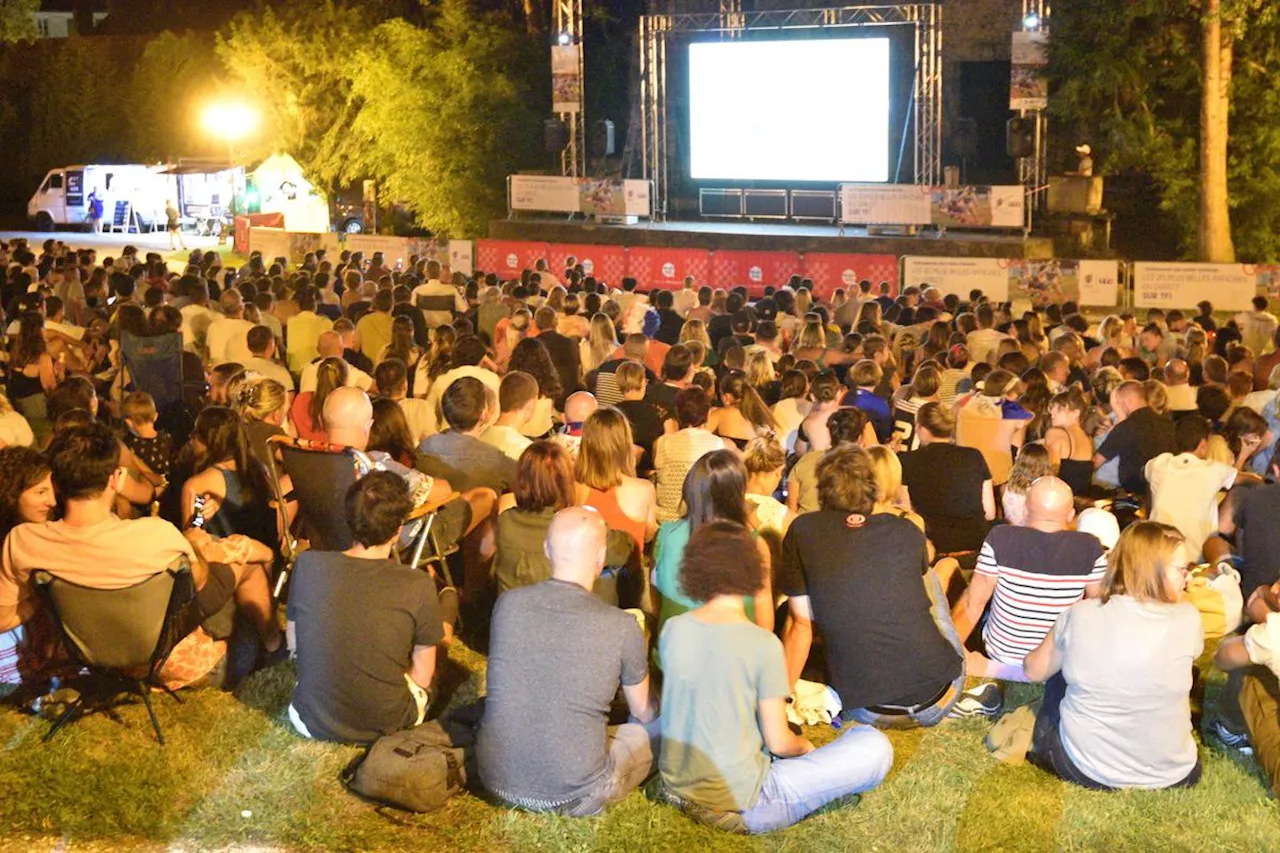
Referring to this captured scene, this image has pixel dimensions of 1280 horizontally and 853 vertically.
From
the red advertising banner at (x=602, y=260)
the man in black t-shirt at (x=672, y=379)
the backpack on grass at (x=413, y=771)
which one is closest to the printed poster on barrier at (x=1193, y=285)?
the red advertising banner at (x=602, y=260)

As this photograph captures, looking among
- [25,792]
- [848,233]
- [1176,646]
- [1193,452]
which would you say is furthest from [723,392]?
[848,233]

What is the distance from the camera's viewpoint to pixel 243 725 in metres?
5.87

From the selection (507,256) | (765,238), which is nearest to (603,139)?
(507,256)

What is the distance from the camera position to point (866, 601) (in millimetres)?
5441

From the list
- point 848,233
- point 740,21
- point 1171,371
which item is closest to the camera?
point 1171,371

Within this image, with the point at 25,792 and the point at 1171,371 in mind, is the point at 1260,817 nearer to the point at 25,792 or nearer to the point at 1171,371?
the point at 25,792

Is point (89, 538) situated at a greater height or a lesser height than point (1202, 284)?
lesser

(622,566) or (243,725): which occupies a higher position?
(622,566)

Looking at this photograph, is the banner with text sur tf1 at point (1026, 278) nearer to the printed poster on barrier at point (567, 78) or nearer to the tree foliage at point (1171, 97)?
the tree foliage at point (1171, 97)

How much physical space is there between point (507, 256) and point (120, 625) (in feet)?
57.0

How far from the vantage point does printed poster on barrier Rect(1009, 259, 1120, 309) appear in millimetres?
18031

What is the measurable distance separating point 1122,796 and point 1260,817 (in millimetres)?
455

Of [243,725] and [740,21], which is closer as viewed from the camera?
[243,725]

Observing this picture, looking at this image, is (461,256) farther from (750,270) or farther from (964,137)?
(964,137)
